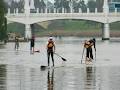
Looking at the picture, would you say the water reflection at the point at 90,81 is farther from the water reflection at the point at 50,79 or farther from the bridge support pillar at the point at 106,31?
the bridge support pillar at the point at 106,31

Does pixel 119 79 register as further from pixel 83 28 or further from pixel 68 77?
pixel 83 28

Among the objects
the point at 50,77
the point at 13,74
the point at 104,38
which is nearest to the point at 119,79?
the point at 50,77

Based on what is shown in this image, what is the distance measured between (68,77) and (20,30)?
149839mm

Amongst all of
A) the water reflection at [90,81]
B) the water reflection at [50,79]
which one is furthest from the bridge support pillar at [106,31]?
the water reflection at [90,81]

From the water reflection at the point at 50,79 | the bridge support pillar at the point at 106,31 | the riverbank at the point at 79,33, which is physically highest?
the water reflection at the point at 50,79

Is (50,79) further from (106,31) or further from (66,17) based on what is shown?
(106,31)

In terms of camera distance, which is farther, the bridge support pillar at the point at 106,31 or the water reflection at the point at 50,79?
the bridge support pillar at the point at 106,31

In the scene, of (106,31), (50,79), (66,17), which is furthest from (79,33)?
(50,79)

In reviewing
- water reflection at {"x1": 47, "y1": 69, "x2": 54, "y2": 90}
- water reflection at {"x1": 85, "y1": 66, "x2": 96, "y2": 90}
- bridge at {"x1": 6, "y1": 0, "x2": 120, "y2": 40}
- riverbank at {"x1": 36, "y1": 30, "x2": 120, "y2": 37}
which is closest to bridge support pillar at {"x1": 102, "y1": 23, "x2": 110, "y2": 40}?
bridge at {"x1": 6, "y1": 0, "x2": 120, "y2": 40}

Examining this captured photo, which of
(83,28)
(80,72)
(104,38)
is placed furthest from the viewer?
(83,28)

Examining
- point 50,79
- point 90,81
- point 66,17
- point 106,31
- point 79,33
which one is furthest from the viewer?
point 79,33

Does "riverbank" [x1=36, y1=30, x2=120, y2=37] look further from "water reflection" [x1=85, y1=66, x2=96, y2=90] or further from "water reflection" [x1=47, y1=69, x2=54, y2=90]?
"water reflection" [x1=85, y1=66, x2=96, y2=90]

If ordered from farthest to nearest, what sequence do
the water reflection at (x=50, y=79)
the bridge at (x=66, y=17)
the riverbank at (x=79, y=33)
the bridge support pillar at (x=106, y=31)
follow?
the riverbank at (x=79, y=33) → the bridge support pillar at (x=106, y=31) → the bridge at (x=66, y=17) → the water reflection at (x=50, y=79)

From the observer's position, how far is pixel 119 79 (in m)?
25.9
